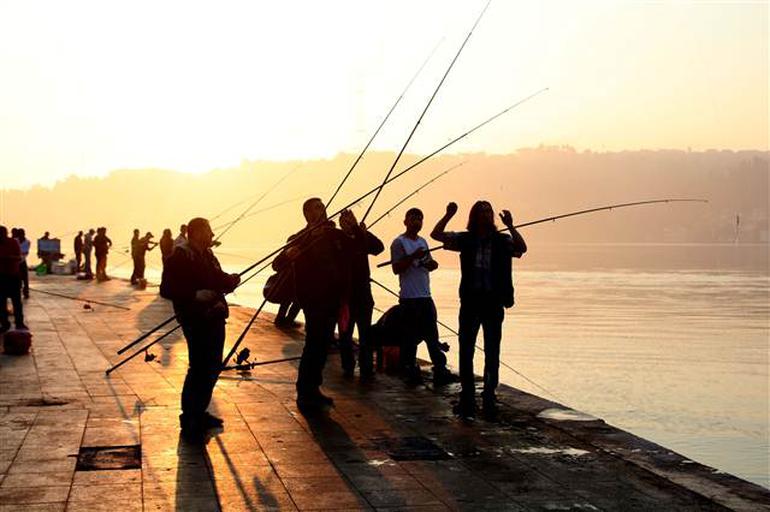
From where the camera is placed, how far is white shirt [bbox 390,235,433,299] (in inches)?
460

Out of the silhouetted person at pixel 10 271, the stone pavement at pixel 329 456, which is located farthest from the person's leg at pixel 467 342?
the silhouetted person at pixel 10 271

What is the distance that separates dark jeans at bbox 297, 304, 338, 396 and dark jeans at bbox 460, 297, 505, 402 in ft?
3.94

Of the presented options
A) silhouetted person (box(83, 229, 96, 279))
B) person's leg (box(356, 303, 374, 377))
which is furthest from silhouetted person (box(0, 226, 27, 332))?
silhouetted person (box(83, 229, 96, 279))

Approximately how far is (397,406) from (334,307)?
1121 millimetres

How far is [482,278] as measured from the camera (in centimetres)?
948

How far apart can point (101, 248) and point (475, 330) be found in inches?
1196

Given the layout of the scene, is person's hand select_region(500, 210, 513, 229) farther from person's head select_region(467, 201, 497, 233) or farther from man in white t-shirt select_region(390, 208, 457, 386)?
man in white t-shirt select_region(390, 208, 457, 386)

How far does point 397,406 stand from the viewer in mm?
10234

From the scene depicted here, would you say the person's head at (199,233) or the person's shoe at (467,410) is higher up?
the person's head at (199,233)

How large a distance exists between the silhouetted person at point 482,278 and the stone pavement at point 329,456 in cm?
58

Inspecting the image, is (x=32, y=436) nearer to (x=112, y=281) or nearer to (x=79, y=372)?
(x=79, y=372)

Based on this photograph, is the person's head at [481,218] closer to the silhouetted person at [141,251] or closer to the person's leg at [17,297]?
the person's leg at [17,297]

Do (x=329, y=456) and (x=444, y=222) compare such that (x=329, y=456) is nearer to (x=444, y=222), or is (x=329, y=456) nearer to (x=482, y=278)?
(x=482, y=278)

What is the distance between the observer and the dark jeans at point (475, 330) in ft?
31.3
